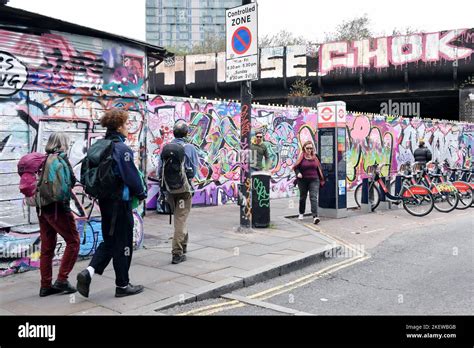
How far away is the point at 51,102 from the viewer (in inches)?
253

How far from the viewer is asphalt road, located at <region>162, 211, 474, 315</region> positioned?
4961mm

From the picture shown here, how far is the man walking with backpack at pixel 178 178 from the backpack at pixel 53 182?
5.01 feet

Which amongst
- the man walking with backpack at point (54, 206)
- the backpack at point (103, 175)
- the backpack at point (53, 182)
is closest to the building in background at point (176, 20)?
the man walking with backpack at point (54, 206)

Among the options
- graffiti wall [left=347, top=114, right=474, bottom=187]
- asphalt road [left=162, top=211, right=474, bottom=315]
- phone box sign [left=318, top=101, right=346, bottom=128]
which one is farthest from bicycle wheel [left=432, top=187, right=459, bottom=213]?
graffiti wall [left=347, top=114, right=474, bottom=187]

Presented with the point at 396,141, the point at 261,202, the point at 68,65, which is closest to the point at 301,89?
the point at 396,141

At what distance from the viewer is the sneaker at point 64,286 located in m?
5.27

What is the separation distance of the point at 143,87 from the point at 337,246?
3.90m

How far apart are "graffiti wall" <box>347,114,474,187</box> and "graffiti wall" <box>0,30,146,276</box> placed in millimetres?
11096

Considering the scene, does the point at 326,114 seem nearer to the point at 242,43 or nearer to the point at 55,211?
the point at 242,43

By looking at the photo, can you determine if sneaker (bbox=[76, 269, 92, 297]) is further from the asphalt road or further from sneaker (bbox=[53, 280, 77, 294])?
the asphalt road
